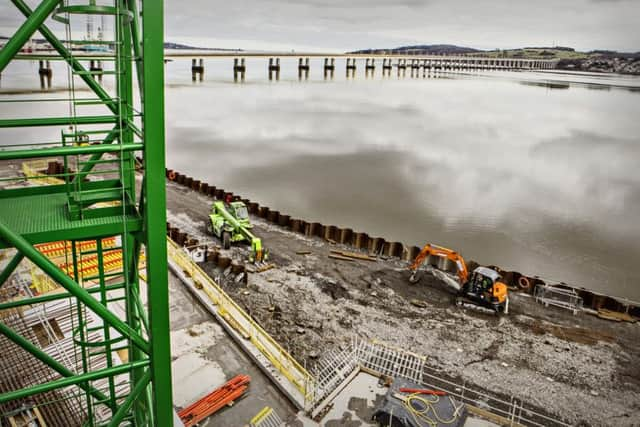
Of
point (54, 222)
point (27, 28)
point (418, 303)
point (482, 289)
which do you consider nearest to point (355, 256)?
point (418, 303)

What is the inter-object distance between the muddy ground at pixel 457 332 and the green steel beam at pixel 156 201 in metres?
10.8

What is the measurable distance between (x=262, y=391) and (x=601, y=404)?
34.6 feet

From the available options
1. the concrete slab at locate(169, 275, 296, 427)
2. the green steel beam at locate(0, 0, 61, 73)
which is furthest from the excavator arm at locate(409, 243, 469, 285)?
Answer: the green steel beam at locate(0, 0, 61, 73)

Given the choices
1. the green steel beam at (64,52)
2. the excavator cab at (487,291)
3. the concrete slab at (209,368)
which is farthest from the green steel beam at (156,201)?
the excavator cab at (487,291)

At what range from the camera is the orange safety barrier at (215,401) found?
11.7 meters

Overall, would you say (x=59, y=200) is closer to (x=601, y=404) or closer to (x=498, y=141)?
(x=601, y=404)

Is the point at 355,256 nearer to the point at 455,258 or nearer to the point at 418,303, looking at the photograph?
the point at 418,303

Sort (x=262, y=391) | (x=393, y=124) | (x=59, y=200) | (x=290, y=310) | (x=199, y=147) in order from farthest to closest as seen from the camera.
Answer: (x=393, y=124) → (x=199, y=147) → (x=290, y=310) → (x=262, y=391) → (x=59, y=200)

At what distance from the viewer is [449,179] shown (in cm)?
4791

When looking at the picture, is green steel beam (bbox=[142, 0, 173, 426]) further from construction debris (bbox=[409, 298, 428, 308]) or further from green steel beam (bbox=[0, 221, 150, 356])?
construction debris (bbox=[409, 298, 428, 308])

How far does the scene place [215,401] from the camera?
12.2 metres

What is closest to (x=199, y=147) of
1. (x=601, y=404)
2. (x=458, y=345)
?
(x=458, y=345)

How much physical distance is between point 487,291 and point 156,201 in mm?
17125

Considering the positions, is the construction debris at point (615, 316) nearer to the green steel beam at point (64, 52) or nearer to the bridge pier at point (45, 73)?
the green steel beam at point (64, 52)
